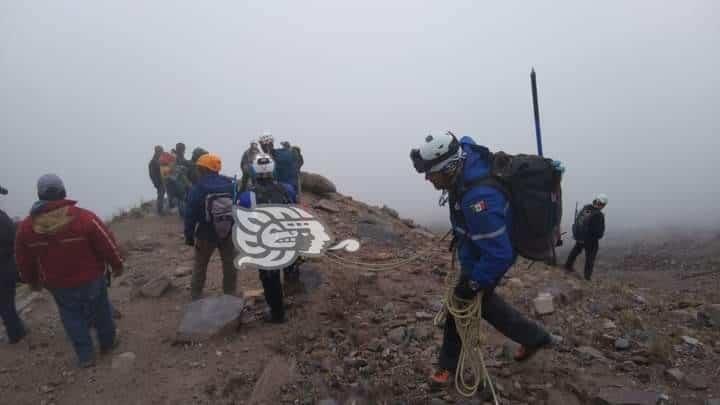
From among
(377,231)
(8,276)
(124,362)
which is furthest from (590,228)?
(8,276)

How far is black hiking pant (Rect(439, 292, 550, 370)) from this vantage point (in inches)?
163

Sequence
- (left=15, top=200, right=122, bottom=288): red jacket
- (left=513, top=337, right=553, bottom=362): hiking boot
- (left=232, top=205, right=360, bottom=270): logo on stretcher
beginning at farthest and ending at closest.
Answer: (left=232, top=205, right=360, bottom=270): logo on stretcher, (left=15, top=200, right=122, bottom=288): red jacket, (left=513, top=337, right=553, bottom=362): hiking boot

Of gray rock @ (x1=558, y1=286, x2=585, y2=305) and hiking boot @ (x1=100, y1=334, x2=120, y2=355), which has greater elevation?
hiking boot @ (x1=100, y1=334, x2=120, y2=355)

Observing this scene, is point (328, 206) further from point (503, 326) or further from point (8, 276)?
point (503, 326)

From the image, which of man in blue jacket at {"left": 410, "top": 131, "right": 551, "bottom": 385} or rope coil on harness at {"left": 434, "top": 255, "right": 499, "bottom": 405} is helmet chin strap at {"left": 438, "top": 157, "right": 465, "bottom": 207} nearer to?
man in blue jacket at {"left": 410, "top": 131, "right": 551, "bottom": 385}

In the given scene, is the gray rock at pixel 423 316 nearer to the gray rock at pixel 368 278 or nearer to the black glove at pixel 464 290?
the gray rock at pixel 368 278

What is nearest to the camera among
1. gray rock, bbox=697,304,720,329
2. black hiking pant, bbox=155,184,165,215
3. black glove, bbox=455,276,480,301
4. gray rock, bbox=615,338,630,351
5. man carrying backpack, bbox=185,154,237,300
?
black glove, bbox=455,276,480,301

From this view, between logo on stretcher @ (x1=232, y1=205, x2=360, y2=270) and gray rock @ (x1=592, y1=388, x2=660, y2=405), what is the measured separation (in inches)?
118

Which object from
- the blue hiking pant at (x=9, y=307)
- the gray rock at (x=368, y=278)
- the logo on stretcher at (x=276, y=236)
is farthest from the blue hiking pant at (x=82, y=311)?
the gray rock at (x=368, y=278)

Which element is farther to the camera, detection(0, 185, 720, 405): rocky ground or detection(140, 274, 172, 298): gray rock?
detection(140, 274, 172, 298): gray rock

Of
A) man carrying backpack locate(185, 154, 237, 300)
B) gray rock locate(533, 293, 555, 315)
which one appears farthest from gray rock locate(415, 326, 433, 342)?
man carrying backpack locate(185, 154, 237, 300)

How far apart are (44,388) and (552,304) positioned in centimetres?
596

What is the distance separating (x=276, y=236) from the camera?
5.32 metres

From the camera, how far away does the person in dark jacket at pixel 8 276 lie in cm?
577
